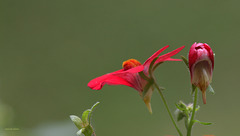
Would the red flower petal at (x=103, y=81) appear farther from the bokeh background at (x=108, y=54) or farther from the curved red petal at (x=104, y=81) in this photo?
the bokeh background at (x=108, y=54)

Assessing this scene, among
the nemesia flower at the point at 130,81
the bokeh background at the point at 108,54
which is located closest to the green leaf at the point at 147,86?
the nemesia flower at the point at 130,81

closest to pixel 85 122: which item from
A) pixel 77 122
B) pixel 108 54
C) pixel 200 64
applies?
pixel 77 122

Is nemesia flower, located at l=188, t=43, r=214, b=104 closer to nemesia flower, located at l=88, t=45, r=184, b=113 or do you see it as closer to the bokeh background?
nemesia flower, located at l=88, t=45, r=184, b=113

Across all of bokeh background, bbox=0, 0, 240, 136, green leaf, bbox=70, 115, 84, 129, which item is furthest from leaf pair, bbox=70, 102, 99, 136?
bokeh background, bbox=0, 0, 240, 136

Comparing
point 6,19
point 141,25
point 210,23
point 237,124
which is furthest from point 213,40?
point 6,19

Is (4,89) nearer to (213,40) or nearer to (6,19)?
(6,19)

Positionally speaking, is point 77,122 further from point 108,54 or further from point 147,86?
point 108,54
